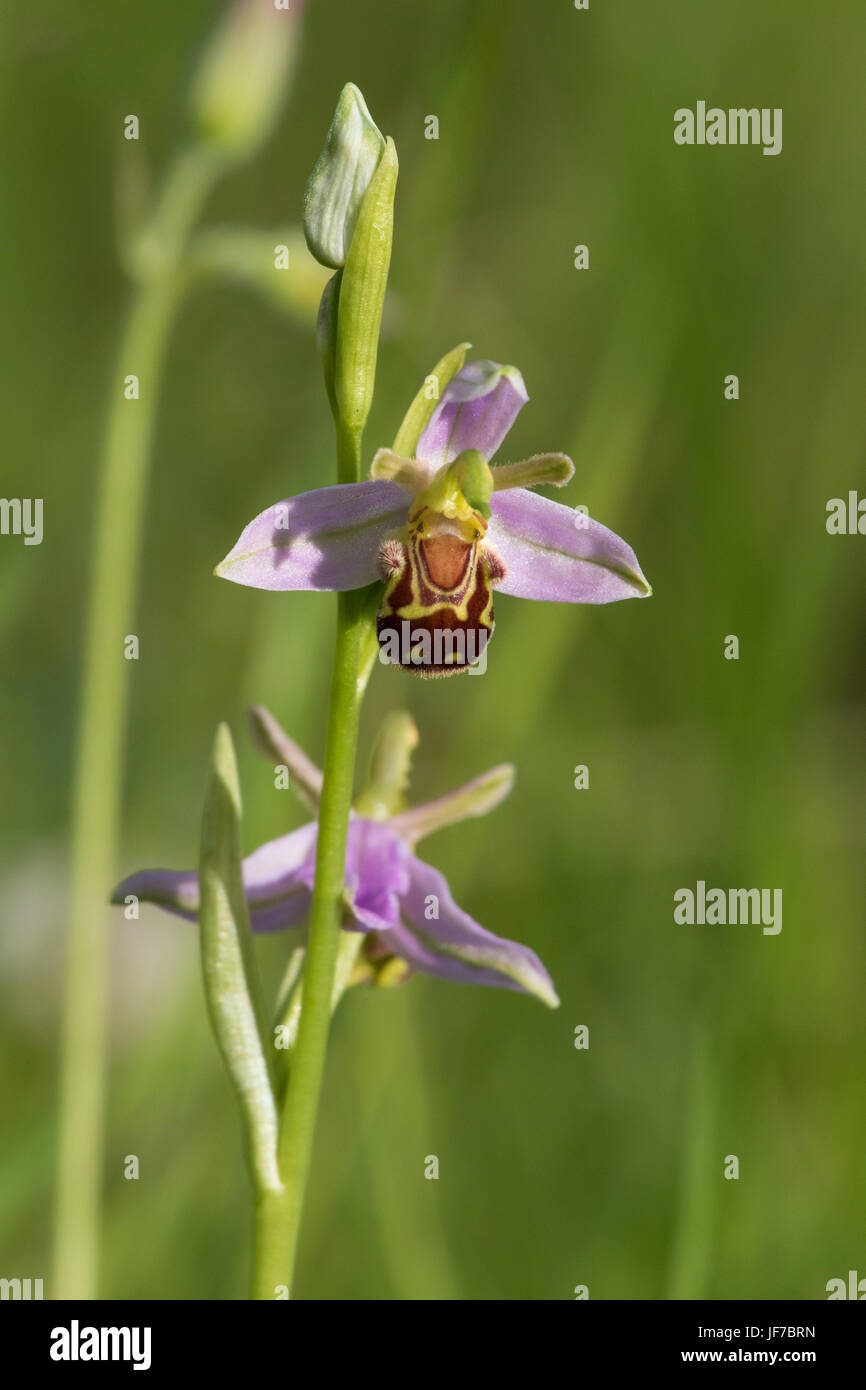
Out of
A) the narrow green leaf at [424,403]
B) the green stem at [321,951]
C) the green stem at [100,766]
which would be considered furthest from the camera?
the green stem at [100,766]

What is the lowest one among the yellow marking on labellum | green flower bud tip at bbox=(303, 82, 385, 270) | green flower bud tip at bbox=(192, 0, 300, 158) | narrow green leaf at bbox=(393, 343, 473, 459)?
the yellow marking on labellum

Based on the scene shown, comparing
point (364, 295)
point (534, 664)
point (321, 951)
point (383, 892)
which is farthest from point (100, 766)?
point (364, 295)

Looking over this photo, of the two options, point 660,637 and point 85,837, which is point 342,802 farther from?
point 660,637

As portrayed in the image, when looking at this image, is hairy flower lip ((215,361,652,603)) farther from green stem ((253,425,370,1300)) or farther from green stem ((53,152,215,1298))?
green stem ((53,152,215,1298))

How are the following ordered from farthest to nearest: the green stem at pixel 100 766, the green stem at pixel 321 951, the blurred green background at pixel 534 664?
the blurred green background at pixel 534 664 < the green stem at pixel 100 766 < the green stem at pixel 321 951

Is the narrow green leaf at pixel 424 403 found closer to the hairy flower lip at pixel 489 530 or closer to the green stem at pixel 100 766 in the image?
the hairy flower lip at pixel 489 530

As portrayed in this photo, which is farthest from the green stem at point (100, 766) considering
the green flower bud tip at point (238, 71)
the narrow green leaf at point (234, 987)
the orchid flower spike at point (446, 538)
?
the orchid flower spike at point (446, 538)

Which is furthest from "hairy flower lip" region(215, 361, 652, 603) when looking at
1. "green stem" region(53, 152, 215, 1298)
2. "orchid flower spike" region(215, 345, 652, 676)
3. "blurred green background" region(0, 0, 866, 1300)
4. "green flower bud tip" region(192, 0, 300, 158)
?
"green flower bud tip" region(192, 0, 300, 158)
